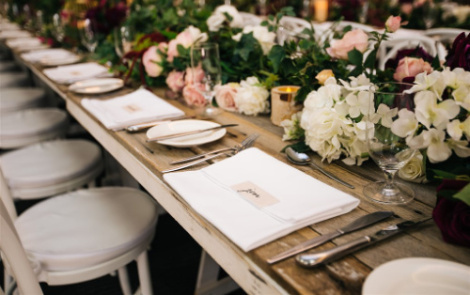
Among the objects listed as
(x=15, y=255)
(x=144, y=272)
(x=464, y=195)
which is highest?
(x=464, y=195)

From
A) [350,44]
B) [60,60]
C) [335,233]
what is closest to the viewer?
[335,233]

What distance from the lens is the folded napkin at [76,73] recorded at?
1.94 meters

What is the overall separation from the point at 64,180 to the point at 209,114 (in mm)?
715

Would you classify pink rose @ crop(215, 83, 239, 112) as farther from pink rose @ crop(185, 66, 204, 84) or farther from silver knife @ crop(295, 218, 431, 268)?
silver knife @ crop(295, 218, 431, 268)

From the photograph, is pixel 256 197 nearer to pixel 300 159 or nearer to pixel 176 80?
pixel 300 159

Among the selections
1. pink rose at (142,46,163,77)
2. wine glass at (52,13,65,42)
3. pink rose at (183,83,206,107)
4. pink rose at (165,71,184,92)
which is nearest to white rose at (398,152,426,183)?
pink rose at (183,83,206,107)

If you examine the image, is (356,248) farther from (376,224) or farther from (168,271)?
(168,271)

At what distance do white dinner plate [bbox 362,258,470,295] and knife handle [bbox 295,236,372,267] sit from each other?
75 millimetres

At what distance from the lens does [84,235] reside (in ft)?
3.97

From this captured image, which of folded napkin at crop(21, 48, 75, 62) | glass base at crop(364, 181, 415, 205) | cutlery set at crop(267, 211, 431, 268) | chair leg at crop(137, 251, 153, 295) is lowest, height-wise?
chair leg at crop(137, 251, 153, 295)

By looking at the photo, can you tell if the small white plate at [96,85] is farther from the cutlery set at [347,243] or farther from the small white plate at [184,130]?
the cutlery set at [347,243]

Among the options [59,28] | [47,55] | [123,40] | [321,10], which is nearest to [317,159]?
[123,40]

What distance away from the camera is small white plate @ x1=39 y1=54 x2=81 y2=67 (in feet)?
8.04

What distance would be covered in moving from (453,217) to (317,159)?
38 cm
